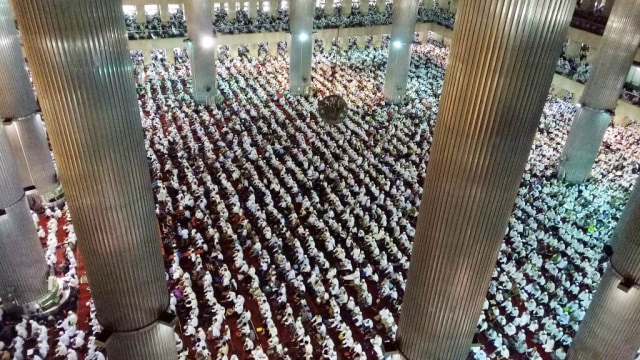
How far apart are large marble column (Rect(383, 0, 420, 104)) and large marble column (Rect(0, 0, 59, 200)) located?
13.5m

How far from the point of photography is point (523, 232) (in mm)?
13297

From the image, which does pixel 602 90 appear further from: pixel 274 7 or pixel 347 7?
pixel 274 7

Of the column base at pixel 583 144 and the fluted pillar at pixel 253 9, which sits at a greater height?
the fluted pillar at pixel 253 9

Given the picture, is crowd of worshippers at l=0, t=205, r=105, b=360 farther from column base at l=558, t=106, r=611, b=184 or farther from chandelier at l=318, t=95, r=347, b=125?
column base at l=558, t=106, r=611, b=184

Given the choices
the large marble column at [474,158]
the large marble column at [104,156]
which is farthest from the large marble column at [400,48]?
the large marble column at [104,156]

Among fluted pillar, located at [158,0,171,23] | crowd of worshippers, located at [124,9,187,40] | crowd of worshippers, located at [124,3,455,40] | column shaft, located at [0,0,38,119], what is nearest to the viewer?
column shaft, located at [0,0,38,119]

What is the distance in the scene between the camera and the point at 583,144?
51.4 ft

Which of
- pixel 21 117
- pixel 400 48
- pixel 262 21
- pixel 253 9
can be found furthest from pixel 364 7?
pixel 21 117

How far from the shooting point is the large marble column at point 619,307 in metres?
7.82

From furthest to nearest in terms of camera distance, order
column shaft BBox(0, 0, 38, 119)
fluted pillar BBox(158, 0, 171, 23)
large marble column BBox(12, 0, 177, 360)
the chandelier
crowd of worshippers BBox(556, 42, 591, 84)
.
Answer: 1. fluted pillar BBox(158, 0, 171, 23)
2. crowd of worshippers BBox(556, 42, 591, 84)
3. the chandelier
4. column shaft BBox(0, 0, 38, 119)
5. large marble column BBox(12, 0, 177, 360)

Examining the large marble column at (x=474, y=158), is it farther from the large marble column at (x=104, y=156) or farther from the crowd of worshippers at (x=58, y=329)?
the crowd of worshippers at (x=58, y=329)

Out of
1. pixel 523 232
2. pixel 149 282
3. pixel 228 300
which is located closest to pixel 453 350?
pixel 149 282

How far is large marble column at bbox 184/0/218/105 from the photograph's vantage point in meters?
18.9

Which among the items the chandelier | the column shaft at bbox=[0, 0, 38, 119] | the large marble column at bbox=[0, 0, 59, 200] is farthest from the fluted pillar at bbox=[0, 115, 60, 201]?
the chandelier
